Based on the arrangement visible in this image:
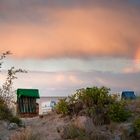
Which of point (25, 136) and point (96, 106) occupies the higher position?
point (96, 106)

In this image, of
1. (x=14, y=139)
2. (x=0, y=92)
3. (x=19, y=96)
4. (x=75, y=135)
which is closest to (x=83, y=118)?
(x=75, y=135)

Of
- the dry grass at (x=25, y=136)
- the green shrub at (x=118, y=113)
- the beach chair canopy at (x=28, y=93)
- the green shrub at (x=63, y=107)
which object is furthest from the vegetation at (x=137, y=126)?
the beach chair canopy at (x=28, y=93)

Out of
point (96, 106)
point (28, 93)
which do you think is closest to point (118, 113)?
point (96, 106)

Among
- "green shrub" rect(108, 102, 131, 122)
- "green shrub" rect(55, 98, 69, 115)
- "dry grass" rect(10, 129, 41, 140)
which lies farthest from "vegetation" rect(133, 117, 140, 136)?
"dry grass" rect(10, 129, 41, 140)

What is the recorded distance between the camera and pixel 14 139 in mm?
12516

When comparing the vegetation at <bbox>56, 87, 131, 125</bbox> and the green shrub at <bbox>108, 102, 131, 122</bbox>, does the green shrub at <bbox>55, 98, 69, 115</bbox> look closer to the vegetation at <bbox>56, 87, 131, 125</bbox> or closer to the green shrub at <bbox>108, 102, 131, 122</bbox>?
the vegetation at <bbox>56, 87, 131, 125</bbox>

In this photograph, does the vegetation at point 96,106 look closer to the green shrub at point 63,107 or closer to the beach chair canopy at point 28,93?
the green shrub at point 63,107

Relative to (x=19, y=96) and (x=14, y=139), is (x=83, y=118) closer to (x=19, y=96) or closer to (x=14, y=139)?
(x=14, y=139)

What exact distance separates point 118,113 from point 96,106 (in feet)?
2.01

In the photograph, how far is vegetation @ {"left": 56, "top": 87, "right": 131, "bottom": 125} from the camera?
14.5 metres

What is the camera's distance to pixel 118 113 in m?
14.6

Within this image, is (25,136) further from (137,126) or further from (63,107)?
(137,126)

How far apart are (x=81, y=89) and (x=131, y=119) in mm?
1685

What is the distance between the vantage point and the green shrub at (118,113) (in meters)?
14.5
